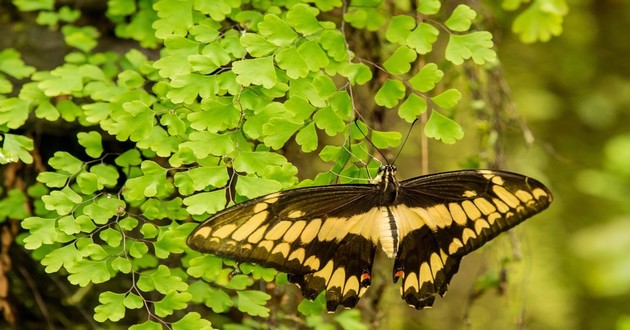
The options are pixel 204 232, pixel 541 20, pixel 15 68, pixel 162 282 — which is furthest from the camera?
pixel 541 20

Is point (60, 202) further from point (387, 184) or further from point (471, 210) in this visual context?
point (471, 210)

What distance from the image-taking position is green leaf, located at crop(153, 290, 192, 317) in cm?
133

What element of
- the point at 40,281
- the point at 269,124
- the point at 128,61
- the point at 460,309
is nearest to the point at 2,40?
the point at 128,61

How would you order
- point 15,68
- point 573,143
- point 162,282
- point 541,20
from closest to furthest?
point 162,282 → point 15,68 → point 541,20 → point 573,143

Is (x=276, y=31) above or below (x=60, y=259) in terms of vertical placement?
above

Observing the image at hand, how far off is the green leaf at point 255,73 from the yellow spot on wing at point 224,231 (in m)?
0.29

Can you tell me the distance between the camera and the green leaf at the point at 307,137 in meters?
1.36

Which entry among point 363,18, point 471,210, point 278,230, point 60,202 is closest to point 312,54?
point 363,18

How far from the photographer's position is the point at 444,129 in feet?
4.62

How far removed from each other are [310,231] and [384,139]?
0.26 m

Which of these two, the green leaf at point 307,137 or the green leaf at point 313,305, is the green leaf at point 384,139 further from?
the green leaf at point 313,305

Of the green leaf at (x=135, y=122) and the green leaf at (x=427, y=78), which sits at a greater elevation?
the green leaf at (x=427, y=78)

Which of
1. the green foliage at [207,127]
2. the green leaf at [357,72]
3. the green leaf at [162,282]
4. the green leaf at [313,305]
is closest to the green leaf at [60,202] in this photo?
the green foliage at [207,127]

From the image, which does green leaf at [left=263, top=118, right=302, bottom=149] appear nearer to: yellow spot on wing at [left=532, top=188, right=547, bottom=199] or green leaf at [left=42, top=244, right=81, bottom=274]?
green leaf at [left=42, top=244, right=81, bottom=274]
